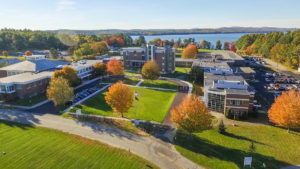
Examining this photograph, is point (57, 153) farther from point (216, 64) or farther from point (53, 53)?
point (53, 53)

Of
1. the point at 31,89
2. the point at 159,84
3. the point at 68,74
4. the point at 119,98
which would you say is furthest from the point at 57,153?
the point at 159,84

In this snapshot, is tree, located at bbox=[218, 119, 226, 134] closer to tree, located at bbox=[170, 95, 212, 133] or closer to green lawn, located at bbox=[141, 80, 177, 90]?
tree, located at bbox=[170, 95, 212, 133]

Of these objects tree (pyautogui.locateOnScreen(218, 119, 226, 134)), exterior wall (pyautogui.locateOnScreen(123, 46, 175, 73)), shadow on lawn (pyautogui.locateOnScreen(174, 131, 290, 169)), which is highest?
exterior wall (pyautogui.locateOnScreen(123, 46, 175, 73))

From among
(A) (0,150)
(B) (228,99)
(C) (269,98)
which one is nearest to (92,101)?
(A) (0,150)

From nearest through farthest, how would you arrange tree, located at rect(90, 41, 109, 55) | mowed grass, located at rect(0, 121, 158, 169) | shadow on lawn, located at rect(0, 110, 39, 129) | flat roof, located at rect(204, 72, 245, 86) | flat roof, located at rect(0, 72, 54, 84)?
1. mowed grass, located at rect(0, 121, 158, 169)
2. shadow on lawn, located at rect(0, 110, 39, 129)
3. flat roof, located at rect(204, 72, 245, 86)
4. flat roof, located at rect(0, 72, 54, 84)
5. tree, located at rect(90, 41, 109, 55)

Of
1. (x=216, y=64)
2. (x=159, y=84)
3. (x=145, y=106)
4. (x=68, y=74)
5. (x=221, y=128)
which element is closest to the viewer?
(x=221, y=128)

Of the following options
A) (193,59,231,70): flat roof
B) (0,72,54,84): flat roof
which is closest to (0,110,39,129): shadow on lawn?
(0,72,54,84): flat roof
